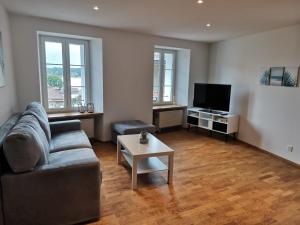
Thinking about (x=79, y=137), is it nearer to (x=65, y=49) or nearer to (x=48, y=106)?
(x=48, y=106)

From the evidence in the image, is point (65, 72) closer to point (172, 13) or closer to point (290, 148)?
point (172, 13)

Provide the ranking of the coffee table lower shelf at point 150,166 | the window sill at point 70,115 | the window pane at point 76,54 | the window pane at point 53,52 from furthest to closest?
1. the window pane at point 76,54
2. the window pane at point 53,52
3. the window sill at point 70,115
4. the coffee table lower shelf at point 150,166

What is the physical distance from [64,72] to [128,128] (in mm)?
1756

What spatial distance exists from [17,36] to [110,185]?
2.87 metres

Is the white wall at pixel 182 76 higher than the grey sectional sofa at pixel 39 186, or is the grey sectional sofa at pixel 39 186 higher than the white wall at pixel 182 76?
the white wall at pixel 182 76

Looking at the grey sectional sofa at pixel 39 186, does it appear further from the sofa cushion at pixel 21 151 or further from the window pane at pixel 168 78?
the window pane at pixel 168 78

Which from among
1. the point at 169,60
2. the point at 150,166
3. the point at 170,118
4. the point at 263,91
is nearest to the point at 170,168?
the point at 150,166

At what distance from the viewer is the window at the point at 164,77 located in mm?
5465

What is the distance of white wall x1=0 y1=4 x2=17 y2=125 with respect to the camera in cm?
275

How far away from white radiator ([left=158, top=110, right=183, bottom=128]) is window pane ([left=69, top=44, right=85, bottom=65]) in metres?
2.29

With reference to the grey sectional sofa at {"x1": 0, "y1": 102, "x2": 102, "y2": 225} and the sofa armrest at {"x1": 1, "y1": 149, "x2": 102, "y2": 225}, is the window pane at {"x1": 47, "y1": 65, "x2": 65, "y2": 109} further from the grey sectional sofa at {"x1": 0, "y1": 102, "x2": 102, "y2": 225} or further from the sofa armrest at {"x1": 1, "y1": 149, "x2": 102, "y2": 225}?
the sofa armrest at {"x1": 1, "y1": 149, "x2": 102, "y2": 225}

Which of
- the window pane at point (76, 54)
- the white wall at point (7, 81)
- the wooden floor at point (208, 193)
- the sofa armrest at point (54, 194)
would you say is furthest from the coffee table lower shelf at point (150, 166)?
the window pane at point (76, 54)

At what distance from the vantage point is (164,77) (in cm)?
562

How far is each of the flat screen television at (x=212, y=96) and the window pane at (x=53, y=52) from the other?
126 inches
